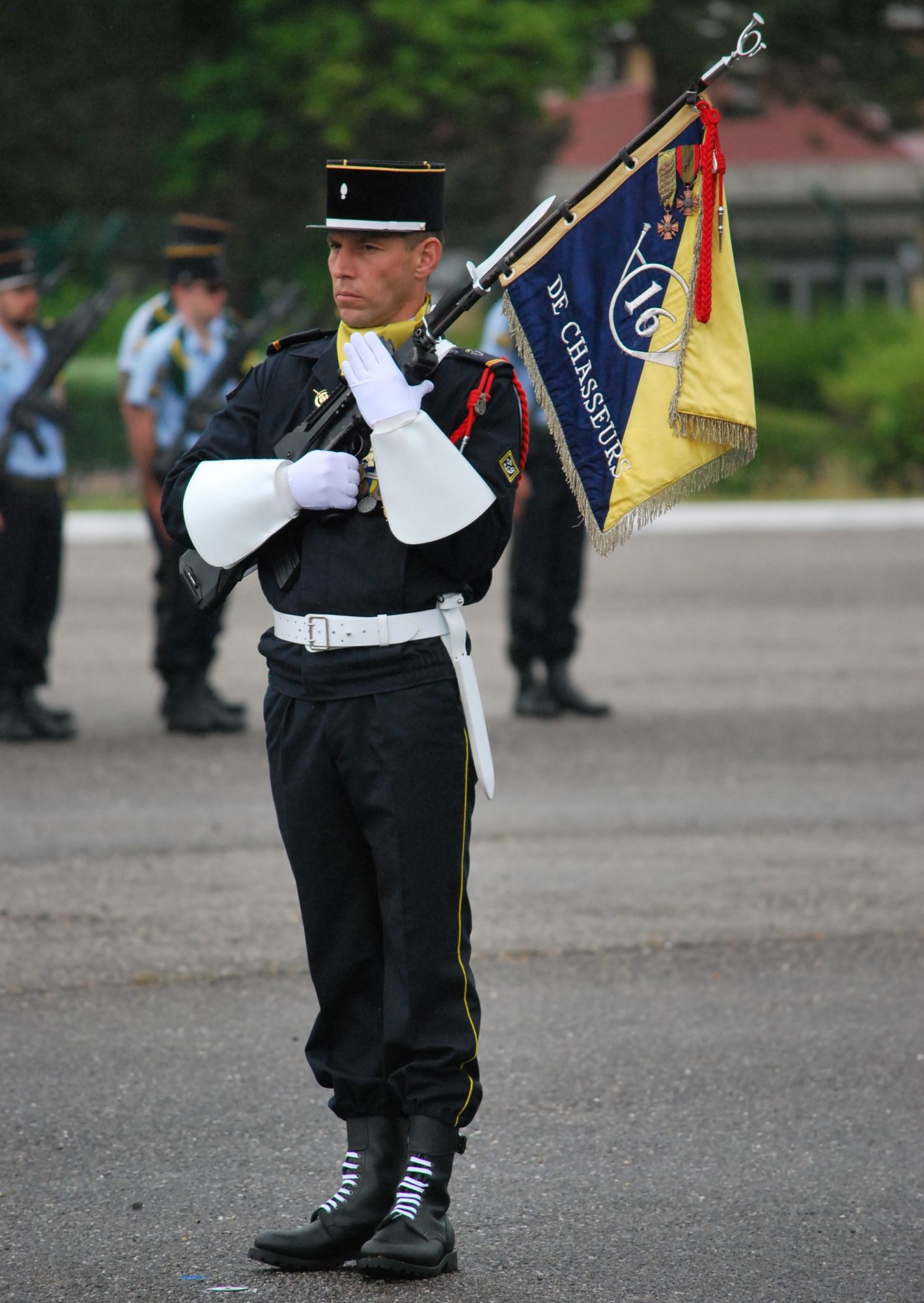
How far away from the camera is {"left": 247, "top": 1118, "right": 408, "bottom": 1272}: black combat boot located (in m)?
3.59

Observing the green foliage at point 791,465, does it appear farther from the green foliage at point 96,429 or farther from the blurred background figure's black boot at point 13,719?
the blurred background figure's black boot at point 13,719

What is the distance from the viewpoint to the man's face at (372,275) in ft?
11.6

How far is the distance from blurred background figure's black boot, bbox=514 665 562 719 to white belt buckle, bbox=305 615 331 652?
218 inches

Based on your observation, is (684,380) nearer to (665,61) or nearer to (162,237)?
(162,237)

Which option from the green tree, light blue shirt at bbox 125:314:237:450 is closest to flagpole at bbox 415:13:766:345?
light blue shirt at bbox 125:314:237:450

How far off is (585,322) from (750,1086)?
1935 millimetres

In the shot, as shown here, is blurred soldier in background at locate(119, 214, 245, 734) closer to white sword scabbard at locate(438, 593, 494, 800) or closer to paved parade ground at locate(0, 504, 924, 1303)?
paved parade ground at locate(0, 504, 924, 1303)

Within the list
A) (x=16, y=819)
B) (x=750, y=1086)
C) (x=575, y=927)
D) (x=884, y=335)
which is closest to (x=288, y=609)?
(x=750, y=1086)

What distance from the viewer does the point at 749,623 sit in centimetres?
1169

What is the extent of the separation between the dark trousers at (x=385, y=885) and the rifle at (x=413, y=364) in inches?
9.6

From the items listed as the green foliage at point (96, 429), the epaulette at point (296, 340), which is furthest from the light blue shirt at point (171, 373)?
the green foliage at point (96, 429)

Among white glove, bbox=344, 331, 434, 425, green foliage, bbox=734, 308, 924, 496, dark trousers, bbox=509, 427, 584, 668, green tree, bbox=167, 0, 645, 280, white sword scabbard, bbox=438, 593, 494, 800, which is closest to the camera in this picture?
white glove, bbox=344, 331, 434, 425

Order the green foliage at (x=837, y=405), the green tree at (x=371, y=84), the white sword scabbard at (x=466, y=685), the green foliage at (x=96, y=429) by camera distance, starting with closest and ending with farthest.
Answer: the white sword scabbard at (x=466, y=685) < the green foliage at (x=837, y=405) < the green foliage at (x=96, y=429) < the green tree at (x=371, y=84)

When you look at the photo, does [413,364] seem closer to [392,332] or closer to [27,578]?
[392,332]
